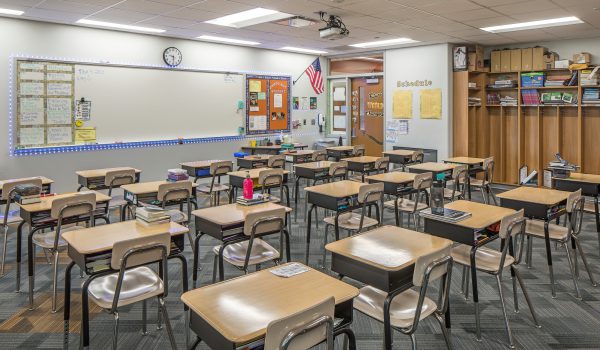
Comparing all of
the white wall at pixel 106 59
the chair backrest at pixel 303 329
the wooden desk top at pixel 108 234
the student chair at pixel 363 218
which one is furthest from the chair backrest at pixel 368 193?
the white wall at pixel 106 59

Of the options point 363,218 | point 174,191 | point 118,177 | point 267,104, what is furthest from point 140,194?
point 267,104

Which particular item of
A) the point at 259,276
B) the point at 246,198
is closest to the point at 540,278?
the point at 246,198

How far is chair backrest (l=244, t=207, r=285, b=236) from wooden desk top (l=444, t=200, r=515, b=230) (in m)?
1.29

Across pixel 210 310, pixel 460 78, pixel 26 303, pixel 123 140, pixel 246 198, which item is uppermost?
pixel 460 78

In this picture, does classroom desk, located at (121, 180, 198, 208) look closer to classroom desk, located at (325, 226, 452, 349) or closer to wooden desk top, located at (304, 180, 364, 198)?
wooden desk top, located at (304, 180, 364, 198)

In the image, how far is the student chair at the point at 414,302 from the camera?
89.6 inches

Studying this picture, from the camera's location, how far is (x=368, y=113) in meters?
10.5

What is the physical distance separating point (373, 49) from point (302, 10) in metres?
4.28

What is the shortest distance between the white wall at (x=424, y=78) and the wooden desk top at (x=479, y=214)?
5.34m

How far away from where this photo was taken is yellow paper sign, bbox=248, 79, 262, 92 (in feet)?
30.2

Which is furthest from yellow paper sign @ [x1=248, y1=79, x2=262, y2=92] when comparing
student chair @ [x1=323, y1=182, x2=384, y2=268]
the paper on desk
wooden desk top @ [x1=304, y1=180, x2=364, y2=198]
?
the paper on desk

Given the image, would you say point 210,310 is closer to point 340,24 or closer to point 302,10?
point 302,10

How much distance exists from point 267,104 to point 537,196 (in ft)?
21.3

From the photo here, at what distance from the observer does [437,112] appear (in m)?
8.89
